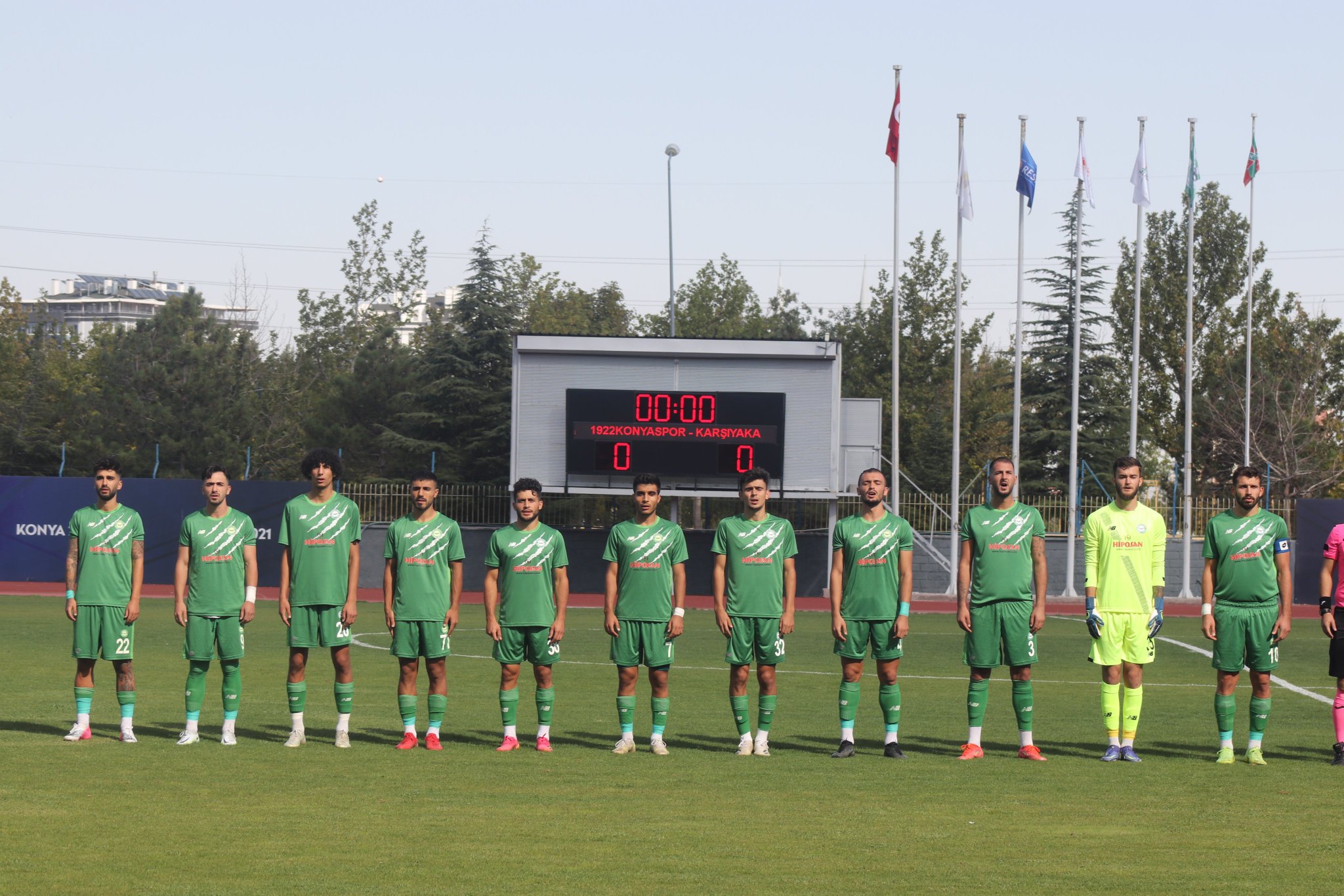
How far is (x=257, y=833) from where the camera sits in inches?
315

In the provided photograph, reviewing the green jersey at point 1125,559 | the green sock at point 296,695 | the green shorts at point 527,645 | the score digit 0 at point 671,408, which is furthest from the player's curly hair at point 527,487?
the score digit 0 at point 671,408

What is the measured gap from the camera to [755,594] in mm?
11312

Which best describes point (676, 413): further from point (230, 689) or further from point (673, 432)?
point (230, 689)

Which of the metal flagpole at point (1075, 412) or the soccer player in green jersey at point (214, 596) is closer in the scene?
the soccer player in green jersey at point (214, 596)

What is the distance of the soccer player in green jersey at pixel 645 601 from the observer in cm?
1130

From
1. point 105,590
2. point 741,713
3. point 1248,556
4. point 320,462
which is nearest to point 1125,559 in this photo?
point 1248,556

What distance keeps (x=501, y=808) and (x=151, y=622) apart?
1903cm

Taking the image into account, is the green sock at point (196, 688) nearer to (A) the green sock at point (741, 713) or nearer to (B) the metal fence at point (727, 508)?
(A) the green sock at point (741, 713)

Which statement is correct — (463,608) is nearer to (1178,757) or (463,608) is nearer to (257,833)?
(1178,757)

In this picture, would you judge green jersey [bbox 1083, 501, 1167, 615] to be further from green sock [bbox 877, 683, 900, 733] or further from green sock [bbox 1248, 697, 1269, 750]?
green sock [bbox 877, 683, 900, 733]

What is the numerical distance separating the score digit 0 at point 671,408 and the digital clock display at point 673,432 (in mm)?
15

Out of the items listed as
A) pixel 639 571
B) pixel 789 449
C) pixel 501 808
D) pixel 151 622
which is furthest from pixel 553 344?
pixel 501 808

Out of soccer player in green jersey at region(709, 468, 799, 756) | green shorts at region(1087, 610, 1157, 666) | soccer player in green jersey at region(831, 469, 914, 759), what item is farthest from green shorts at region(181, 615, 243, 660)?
green shorts at region(1087, 610, 1157, 666)

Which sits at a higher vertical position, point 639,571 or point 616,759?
point 639,571
